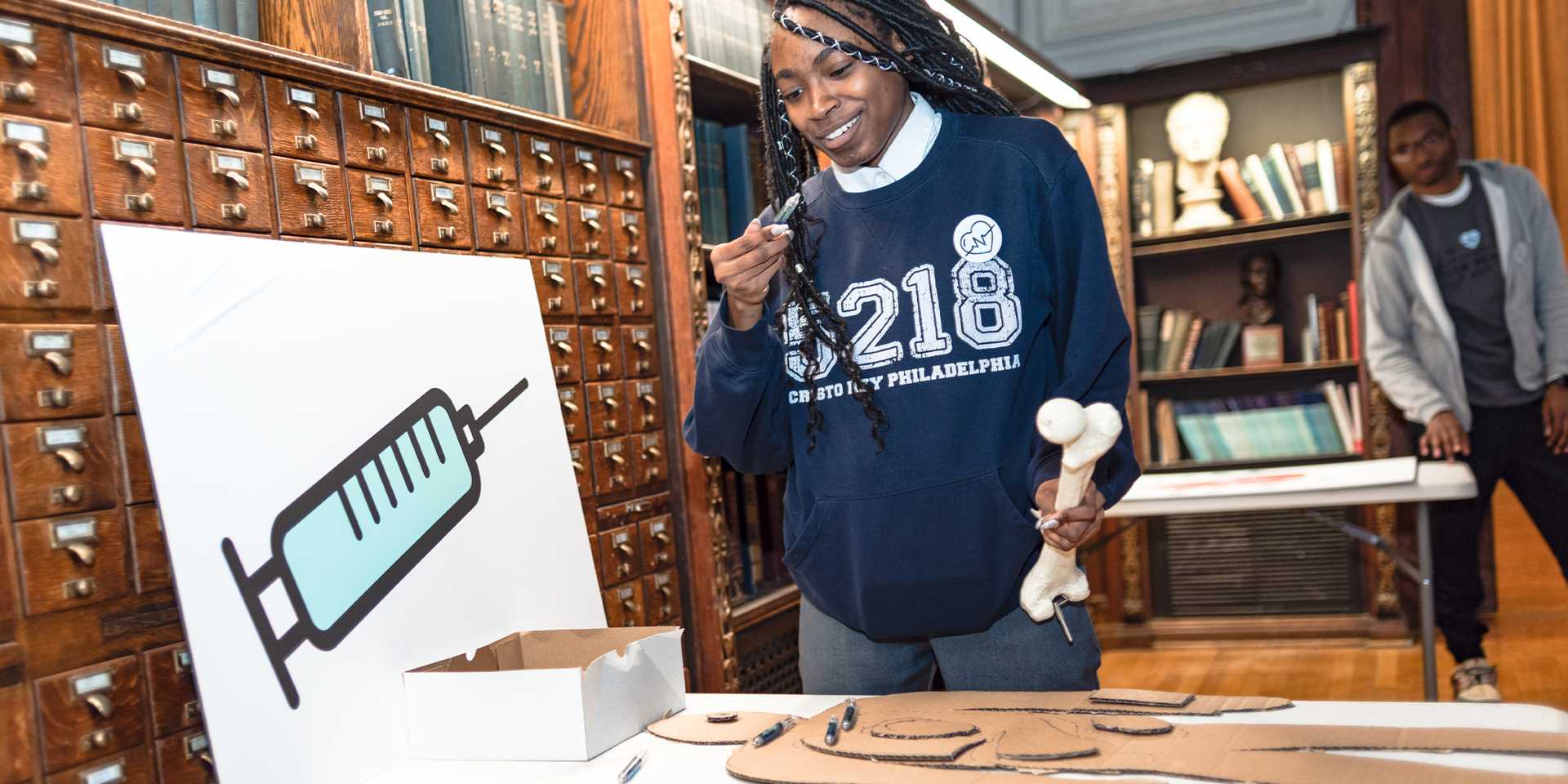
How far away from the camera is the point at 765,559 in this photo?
307cm

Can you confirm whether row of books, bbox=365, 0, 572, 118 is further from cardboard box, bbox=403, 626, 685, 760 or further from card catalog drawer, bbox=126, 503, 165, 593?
cardboard box, bbox=403, 626, 685, 760

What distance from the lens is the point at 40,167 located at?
1374mm

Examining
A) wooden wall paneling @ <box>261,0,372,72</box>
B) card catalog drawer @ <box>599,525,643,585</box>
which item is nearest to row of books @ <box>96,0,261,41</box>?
wooden wall paneling @ <box>261,0,372,72</box>

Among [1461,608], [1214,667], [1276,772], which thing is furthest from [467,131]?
[1214,667]

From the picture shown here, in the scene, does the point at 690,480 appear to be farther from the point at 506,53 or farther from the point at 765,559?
the point at 506,53

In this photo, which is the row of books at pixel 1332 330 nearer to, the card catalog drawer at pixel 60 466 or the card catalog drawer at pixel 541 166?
the card catalog drawer at pixel 541 166

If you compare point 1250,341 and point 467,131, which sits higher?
point 467,131

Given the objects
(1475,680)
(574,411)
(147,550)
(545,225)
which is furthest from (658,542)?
(1475,680)

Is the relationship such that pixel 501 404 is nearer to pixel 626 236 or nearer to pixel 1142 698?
pixel 1142 698

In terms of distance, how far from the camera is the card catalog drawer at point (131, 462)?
4.76ft

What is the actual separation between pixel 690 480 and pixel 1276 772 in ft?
6.01

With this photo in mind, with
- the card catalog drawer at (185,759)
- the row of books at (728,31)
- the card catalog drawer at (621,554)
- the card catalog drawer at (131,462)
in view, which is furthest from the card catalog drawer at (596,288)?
the card catalog drawer at (185,759)

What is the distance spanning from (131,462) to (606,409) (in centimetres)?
107

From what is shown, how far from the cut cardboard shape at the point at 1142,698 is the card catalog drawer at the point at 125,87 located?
1.35 meters
